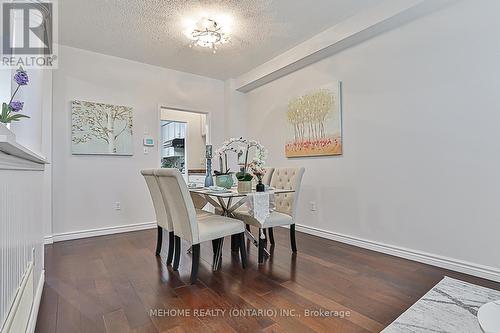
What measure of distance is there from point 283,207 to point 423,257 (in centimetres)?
150

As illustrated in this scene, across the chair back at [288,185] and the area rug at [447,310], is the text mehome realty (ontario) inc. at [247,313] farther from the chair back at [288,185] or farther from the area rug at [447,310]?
the chair back at [288,185]

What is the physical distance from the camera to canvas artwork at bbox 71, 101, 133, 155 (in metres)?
3.72

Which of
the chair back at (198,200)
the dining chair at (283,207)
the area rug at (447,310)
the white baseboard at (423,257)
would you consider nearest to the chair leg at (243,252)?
the dining chair at (283,207)

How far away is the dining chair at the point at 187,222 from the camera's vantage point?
212cm

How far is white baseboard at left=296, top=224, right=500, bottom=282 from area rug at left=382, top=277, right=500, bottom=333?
269mm

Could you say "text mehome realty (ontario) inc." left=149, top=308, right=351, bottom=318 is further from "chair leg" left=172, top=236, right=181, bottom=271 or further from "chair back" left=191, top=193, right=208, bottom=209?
"chair back" left=191, top=193, right=208, bottom=209

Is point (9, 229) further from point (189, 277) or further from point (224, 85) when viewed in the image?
point (224, 85)

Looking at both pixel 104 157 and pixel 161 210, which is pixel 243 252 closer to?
pixel 161 210

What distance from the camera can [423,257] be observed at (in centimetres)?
262

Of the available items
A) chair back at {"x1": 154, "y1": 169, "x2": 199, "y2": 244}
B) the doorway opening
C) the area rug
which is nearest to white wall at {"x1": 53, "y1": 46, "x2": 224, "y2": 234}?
the doorway opening

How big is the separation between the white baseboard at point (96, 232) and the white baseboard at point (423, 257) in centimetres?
274

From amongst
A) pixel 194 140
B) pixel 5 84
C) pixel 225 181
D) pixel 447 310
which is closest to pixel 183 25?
pixel 225 181

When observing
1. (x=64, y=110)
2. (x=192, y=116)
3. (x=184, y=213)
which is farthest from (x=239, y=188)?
(x=192, y=116)

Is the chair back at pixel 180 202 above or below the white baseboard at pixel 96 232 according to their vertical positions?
above
